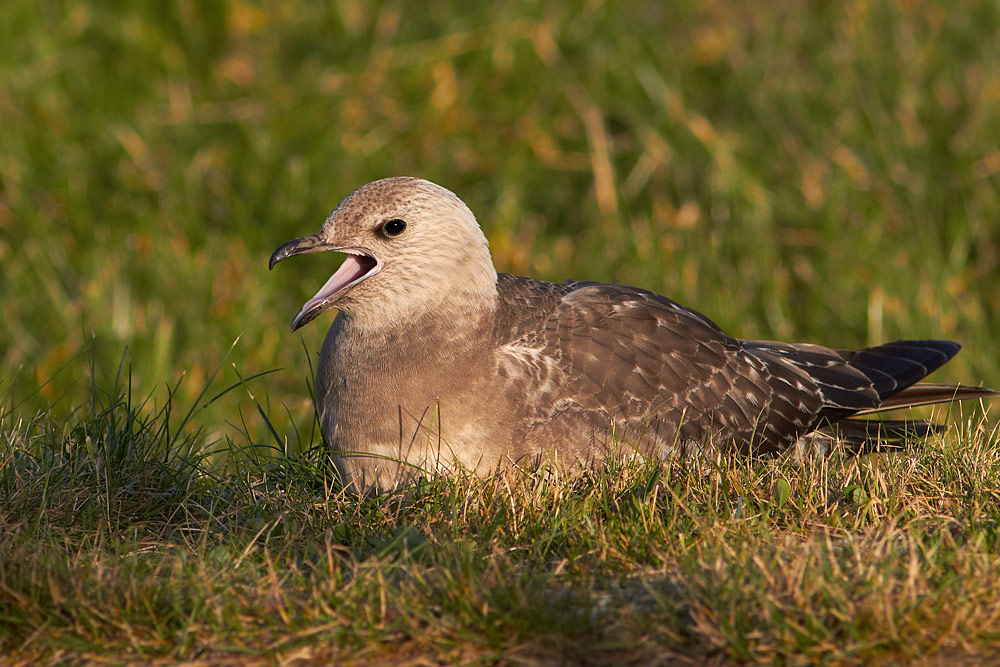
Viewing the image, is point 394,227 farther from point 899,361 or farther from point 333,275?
point 899,361

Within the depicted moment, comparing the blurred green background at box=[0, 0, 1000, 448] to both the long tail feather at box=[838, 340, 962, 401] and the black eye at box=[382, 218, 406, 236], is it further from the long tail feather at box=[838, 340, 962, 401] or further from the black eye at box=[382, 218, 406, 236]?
the black eye at box=[382, 218, 406, 236]

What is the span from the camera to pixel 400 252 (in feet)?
15.3

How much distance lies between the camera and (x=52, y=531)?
157 inches

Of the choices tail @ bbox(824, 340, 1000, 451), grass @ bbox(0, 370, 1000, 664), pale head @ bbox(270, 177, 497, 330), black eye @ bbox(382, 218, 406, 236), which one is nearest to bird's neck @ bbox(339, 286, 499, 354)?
pale head @ bbox(270, 177, 497, 330)

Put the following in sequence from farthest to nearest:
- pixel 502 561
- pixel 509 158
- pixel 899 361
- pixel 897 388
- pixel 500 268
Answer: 1. pixel 509 158
2. pixel 500 268
3. pixel 899 361
4. pixel 897 388
5. pixel 502 561

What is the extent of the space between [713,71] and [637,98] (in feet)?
2.62

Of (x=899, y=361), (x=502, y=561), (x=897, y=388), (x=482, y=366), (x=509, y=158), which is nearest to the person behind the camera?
(x=502, y=561)

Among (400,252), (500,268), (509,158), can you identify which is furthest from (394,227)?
(509,158)

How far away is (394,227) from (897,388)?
2.39 m

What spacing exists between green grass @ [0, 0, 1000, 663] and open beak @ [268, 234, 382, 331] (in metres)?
0.44

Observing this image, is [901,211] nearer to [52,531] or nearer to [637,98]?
[637,98]

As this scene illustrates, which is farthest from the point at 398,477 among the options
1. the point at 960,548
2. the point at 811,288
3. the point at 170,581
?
the point at 811,288

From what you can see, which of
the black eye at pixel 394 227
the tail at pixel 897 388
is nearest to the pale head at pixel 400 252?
the black eye at pixel 394 227

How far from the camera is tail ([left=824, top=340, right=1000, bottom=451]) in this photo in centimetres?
539
